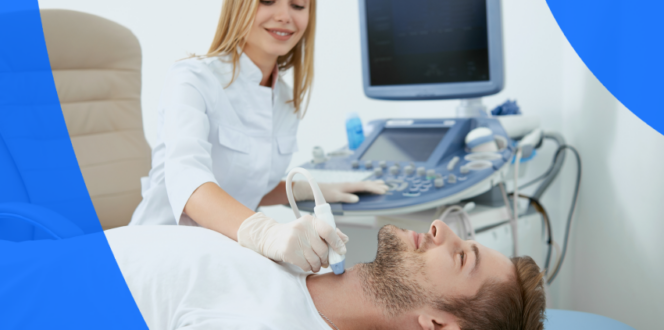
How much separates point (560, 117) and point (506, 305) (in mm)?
1202

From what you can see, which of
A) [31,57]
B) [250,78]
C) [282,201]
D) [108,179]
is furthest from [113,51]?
[282,201]

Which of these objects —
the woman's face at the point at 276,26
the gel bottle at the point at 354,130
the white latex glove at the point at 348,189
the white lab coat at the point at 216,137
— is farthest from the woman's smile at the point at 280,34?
the gel bottle at the point at 354,130

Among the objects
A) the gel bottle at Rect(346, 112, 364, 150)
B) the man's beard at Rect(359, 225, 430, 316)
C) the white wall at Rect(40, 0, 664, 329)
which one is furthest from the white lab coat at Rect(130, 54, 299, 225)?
the man's beard at Rect(359, 225, 430, 316)

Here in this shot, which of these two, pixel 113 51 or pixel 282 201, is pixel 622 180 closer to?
pixel 282 201

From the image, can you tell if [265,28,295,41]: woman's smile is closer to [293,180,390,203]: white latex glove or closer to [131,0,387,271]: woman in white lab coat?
[131,0,387,271]: woman in white lab coat

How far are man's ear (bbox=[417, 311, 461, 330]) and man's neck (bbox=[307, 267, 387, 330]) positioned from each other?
8 centimetres

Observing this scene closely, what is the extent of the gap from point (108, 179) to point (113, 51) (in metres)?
0.49

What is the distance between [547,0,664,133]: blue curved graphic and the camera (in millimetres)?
967

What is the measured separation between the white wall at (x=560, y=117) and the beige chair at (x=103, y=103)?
6.5 inches

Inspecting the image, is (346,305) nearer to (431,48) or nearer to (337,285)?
(337,285)

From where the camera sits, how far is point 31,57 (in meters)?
1.61

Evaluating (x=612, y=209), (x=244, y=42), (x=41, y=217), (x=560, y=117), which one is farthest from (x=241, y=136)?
(x=560, y=117)

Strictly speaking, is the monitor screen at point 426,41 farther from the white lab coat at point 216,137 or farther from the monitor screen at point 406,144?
the white lab coat at point 216,137

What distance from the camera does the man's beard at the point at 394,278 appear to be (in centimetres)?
95
